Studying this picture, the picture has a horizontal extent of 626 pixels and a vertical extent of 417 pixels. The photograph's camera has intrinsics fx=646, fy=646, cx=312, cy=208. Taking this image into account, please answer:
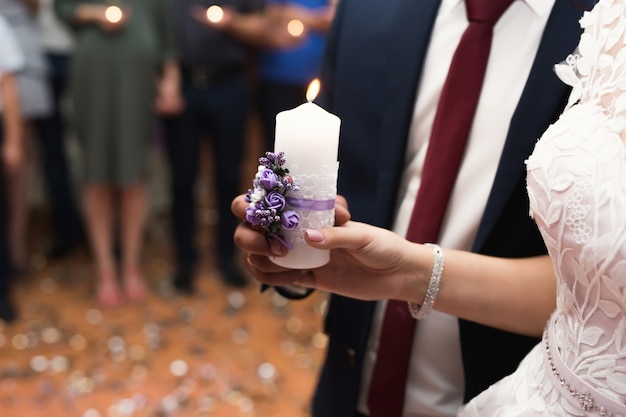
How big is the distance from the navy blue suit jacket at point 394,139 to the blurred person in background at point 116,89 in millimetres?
2148

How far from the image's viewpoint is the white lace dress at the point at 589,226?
774 mm

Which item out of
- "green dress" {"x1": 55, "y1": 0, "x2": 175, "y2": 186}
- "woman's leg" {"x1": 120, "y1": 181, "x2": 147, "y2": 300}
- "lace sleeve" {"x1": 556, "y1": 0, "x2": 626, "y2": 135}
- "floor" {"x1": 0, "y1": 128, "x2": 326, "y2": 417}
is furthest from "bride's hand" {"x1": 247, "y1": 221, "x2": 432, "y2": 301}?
"woman's leg" {"x1": 120, "y1": 181, "x2": 147, "y2": 300}

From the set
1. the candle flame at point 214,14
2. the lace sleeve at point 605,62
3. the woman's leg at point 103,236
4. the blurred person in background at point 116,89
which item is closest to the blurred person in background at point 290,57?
the candle flame at point 214,14

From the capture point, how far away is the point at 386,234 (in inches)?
39.6

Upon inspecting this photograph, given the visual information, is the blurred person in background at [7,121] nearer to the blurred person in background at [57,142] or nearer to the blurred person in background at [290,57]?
the blurred person in background at [57,142]

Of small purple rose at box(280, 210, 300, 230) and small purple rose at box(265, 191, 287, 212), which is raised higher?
small purple rose at box(265, 191, 287, 212)

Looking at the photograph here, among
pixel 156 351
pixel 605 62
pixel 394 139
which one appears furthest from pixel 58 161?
pixel 605 62

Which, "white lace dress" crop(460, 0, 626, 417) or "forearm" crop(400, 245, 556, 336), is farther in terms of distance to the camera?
"forearm" crop(400, 245, 556, 336)

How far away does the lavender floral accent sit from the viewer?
2.87 ft

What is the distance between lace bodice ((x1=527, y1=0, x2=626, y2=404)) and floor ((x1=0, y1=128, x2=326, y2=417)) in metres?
1.94

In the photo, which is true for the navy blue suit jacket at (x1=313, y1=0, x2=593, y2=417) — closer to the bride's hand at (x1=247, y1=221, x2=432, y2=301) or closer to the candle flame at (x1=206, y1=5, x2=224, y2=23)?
the bride's hand at (x1=247, y1=221, x2=432, y2=301)

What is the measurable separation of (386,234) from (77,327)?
8.48 feet

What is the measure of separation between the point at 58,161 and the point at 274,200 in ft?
10.7

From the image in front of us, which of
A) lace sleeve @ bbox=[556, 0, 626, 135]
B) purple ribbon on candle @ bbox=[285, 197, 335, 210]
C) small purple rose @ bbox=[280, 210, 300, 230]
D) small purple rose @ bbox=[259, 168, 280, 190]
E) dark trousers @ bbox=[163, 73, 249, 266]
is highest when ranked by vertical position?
lace sleeve @ bbox=[556, 0, 626, 135]
